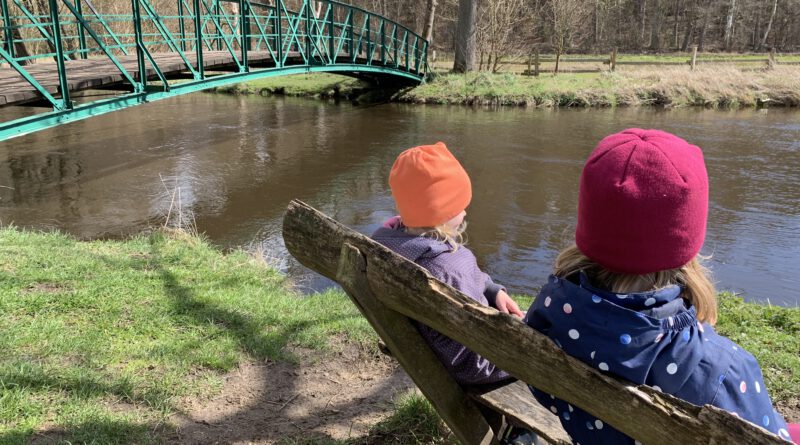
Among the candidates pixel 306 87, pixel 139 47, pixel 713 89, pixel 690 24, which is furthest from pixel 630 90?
pixel 690 24

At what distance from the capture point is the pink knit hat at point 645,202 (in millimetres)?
1435

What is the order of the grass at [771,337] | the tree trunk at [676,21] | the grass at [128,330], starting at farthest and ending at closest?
the tree trunk at [676,21]
the grass at [771,337]
the grass at [128,330]

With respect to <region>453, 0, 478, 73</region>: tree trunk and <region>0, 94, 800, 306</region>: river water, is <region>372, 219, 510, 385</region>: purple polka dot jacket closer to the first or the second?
<region>0, 94, 800, 306</region>: river water

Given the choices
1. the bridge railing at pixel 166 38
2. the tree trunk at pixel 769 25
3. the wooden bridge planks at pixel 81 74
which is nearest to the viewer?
the wooden bridge planks at pixel 81 74

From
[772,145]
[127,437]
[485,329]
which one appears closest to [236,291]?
[127,437]

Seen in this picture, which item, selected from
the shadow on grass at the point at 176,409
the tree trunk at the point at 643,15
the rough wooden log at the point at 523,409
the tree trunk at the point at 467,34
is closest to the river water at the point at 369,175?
the shadow on grass at the point at 176,409

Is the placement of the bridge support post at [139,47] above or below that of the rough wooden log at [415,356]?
above

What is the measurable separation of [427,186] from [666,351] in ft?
3.25

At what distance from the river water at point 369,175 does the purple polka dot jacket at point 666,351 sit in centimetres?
492

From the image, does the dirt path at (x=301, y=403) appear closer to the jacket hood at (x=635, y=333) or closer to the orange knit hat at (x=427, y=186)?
the orange knit hat at (x=427, y=186)

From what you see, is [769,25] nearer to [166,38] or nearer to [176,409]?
[166,38]

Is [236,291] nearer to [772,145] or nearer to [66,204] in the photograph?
[66,204]

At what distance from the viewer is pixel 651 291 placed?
1.50 meters

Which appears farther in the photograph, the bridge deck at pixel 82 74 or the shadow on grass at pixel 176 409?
the bridge deck at pixel 82 74
